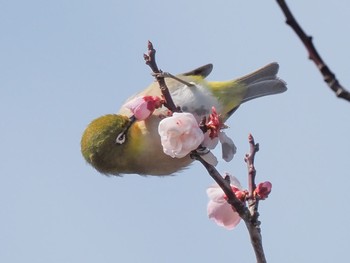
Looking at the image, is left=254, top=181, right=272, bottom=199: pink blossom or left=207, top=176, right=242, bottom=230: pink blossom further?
left=207, top=176, right=242, bottom=230: pink blossom

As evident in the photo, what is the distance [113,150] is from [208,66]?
4.83ft

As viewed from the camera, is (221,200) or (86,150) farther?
(86,150)

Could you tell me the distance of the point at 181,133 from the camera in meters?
4.26

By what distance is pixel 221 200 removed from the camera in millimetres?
4238

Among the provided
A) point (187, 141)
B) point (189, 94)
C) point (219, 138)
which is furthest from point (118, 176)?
point (187, 141)

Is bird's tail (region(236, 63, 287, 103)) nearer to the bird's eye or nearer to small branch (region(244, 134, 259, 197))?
the bird's eye

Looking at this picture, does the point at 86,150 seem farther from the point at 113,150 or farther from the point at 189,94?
the point at 189,94

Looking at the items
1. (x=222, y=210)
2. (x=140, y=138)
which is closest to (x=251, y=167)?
(x=222, y=210)

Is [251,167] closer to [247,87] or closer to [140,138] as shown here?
[140,138]

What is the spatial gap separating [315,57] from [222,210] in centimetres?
225

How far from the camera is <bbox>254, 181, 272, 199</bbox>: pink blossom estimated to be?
395cm

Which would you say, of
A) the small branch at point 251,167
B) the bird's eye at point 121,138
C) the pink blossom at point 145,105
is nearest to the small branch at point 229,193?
the small branch at point 251,167

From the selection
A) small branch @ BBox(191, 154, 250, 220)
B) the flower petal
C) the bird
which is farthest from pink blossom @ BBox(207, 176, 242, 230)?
the bird

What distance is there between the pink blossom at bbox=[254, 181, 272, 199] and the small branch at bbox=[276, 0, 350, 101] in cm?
193
